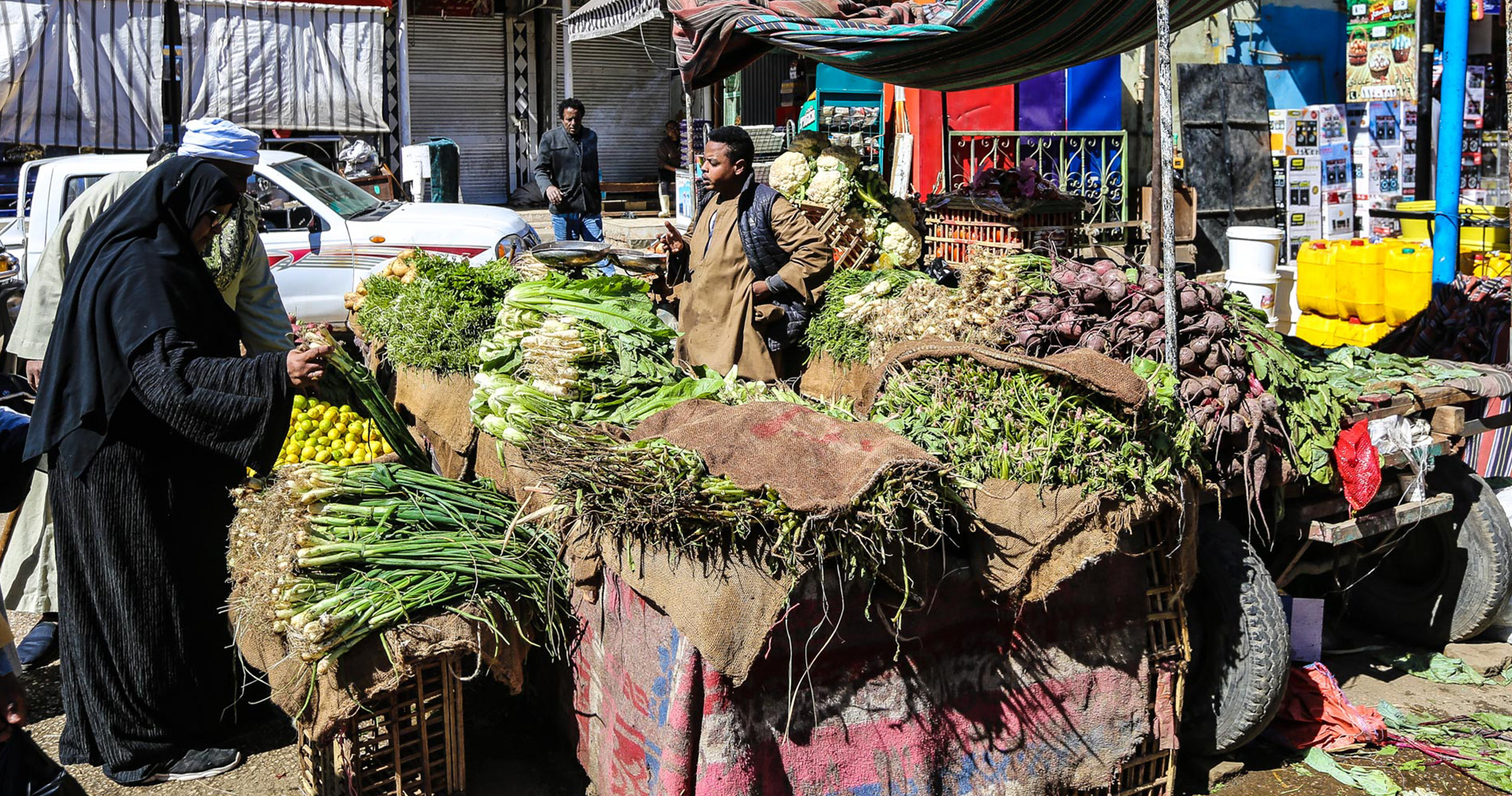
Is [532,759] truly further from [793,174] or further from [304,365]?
[793,174]

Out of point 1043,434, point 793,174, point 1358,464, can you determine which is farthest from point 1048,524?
point 793,174

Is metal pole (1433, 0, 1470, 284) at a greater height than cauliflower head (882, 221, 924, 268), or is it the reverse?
metal pole (1433, 0, 1470, 284)

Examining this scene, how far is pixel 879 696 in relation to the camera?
10.2 feet

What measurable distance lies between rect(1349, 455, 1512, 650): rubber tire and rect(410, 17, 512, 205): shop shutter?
16240 mm

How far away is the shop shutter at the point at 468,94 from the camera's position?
1811 centimetres

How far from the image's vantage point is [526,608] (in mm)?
3518

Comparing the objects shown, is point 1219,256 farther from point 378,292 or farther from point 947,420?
point 947,420

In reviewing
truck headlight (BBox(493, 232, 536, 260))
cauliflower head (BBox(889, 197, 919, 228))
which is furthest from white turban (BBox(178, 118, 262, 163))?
truck headlight (BBox(493, 232, 536, 260))

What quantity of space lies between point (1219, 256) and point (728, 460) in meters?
11.6

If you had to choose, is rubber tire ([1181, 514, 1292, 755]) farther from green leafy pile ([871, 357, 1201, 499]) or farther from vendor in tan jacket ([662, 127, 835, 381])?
vendor in tan jacket ([662, 127, 835, 381])

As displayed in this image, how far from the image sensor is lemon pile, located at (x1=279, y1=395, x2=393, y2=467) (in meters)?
4.45

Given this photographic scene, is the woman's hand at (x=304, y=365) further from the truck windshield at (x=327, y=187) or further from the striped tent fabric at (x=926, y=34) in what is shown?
the truck windshield at (x=327, y=187)

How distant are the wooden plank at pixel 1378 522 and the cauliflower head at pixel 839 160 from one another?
11.0 ft

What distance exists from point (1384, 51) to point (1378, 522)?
30.4ft
